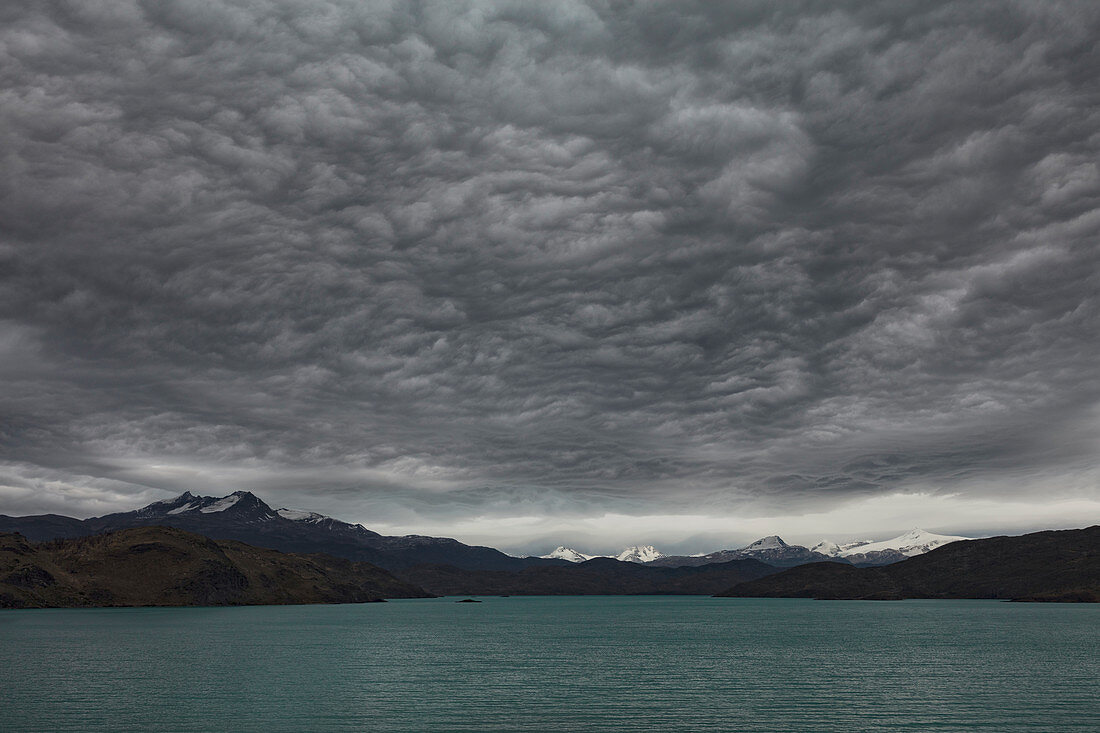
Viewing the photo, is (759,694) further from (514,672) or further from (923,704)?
(514,672)

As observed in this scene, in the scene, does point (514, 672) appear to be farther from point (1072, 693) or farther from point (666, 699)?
point (1072, 693)

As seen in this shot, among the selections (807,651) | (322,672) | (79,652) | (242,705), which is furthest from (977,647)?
(79,652)

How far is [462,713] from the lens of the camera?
302 ft

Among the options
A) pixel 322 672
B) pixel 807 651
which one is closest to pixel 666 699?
pixel 322 672

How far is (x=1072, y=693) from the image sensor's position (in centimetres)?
10594

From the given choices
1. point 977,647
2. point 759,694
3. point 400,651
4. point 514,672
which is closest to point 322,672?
point 514,672

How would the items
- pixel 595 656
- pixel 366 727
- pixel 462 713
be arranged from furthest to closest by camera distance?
1. pixel 595 656
2. pixel 462 713
3. pixel 366 727

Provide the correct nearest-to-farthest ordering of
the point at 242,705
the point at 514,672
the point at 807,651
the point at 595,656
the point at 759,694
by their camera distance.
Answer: the point at 242,705 < the point at 759,694 < the point at 514,672 < the point at 595,656 < the point at 807,651

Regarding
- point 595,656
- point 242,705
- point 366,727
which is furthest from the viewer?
point 595,656

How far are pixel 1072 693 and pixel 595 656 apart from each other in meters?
88.6

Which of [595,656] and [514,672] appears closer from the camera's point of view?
[514,672]

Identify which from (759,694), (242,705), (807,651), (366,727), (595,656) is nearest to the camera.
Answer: (366,727)

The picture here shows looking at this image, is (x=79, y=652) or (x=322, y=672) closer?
(x=322, y=672)

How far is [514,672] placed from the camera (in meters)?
135
